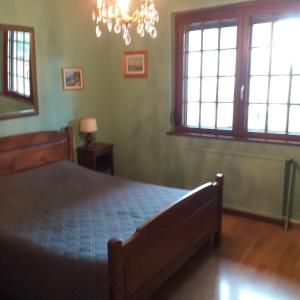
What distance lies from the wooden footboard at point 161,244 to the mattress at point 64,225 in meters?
0.13

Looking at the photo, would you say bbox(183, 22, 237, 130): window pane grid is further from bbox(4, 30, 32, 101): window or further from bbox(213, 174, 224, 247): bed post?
bbox(4, 30, 32, 101): window

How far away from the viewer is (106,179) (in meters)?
3.37

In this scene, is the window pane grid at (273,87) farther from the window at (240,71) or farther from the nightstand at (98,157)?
the nightstand at (98,157)

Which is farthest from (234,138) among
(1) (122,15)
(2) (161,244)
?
→ (1) (122,15)

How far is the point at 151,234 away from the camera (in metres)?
2.07

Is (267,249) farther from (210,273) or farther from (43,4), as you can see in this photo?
(43,4)

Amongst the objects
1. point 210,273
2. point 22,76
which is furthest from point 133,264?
point 22,76

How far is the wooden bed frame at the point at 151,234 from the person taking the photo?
1865 mm

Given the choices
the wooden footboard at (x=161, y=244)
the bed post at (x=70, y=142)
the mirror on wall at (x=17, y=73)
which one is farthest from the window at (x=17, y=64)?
the wooden footboard at (x=161, y=244)

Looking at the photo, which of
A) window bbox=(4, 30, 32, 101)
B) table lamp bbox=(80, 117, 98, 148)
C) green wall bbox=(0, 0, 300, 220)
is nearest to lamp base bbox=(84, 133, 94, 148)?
table lamp bbox=(80, 117, 98, 148)

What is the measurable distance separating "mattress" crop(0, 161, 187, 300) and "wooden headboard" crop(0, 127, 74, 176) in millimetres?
126

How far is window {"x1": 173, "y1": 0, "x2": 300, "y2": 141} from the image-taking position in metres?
3.31

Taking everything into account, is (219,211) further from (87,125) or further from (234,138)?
(87,125)

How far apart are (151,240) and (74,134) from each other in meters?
2.37
